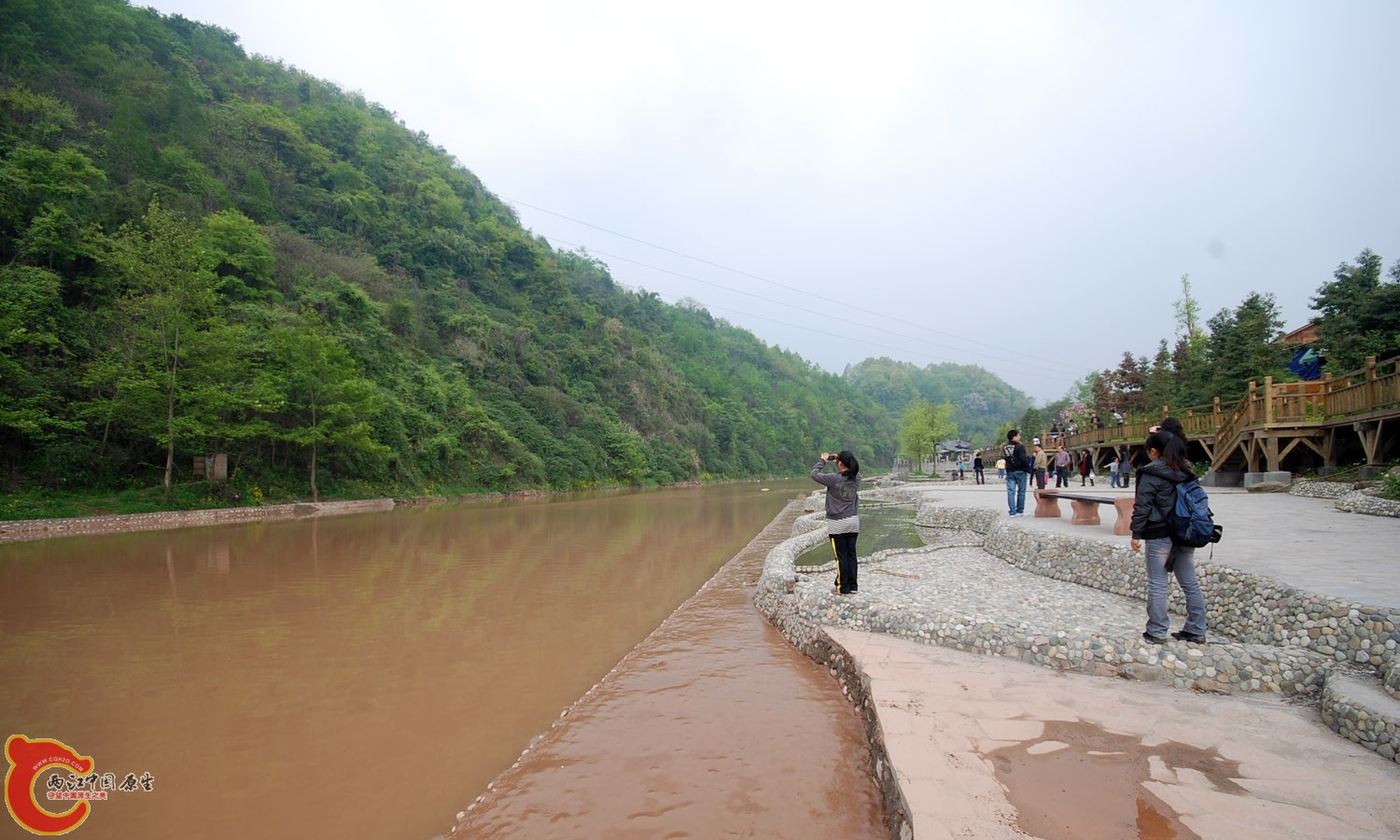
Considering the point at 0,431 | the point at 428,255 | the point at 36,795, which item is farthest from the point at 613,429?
the point at 36,795

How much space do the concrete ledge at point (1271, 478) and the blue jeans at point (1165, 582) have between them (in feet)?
46.3

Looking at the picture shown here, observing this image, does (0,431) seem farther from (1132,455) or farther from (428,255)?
(1132,455)

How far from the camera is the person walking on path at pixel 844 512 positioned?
760cm

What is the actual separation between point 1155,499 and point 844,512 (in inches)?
127

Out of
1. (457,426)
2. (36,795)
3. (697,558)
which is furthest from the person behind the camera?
(457,426)

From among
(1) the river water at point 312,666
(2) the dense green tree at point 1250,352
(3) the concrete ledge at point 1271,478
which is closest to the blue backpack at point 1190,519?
(1) the river water at point 312,666

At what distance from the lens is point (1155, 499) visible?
5.20m

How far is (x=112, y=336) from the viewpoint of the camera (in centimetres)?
2197

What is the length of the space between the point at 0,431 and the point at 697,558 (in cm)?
2191

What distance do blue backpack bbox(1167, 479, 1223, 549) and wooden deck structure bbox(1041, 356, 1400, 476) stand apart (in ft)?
35.8

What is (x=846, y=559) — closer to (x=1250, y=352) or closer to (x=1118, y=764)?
(x=1118, y=764)

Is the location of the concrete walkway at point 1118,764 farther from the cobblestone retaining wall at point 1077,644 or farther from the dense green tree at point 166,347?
the dense green tree at point 166,347

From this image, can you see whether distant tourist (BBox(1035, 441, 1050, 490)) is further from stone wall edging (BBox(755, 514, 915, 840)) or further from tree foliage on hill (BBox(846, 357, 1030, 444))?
tree foliage on hill (BBox(846, 357, 1030, 444))

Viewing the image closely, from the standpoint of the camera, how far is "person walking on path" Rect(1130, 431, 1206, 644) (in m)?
5.16
